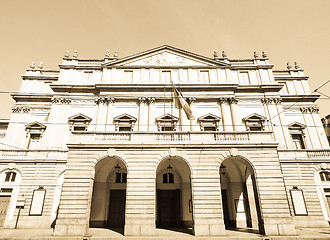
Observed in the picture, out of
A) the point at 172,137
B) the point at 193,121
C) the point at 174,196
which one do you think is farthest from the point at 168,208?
the point at 193,121

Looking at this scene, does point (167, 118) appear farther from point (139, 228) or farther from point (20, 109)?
point (20, 109)

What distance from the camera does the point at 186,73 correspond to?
25641 millimetres

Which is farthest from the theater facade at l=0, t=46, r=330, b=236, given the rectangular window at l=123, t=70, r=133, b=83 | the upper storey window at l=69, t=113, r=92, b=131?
the upper storey window at l=69, t=113, r=92, b=131

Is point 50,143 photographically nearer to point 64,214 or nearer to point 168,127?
point 64,214

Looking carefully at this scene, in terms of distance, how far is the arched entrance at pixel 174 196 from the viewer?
18.3 metres

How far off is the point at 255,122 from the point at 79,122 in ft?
63.7

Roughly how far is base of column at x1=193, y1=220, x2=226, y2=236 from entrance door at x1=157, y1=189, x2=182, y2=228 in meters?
5.24

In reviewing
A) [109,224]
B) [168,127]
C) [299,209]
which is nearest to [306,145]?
[299,209]

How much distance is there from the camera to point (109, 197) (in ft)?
63.6

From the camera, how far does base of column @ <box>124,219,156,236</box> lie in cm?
1345

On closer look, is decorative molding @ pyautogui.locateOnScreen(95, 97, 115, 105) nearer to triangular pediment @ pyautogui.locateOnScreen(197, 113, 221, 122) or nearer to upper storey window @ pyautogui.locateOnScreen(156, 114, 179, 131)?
upper storey window @ pyautogui.locateOnScreen(156, 114, 179, 131)

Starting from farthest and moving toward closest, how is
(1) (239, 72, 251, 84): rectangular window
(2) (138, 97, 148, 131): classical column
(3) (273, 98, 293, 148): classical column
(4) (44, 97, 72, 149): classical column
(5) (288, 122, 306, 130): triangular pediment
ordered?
1. (1) (239, 72, 251, 84): rectangular window
2. (5) (288, 122, 306, 130): triangular pediment
3. (2) (138, 97, 148, 131): classical column
4. (3) (273, 98, 293, 148): classical column
5. (4) (44, 97, 72, 149): classical column

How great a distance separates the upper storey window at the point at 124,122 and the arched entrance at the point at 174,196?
20.1ft

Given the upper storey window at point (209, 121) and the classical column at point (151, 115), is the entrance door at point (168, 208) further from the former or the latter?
the upper storey window at point (209, 121)
